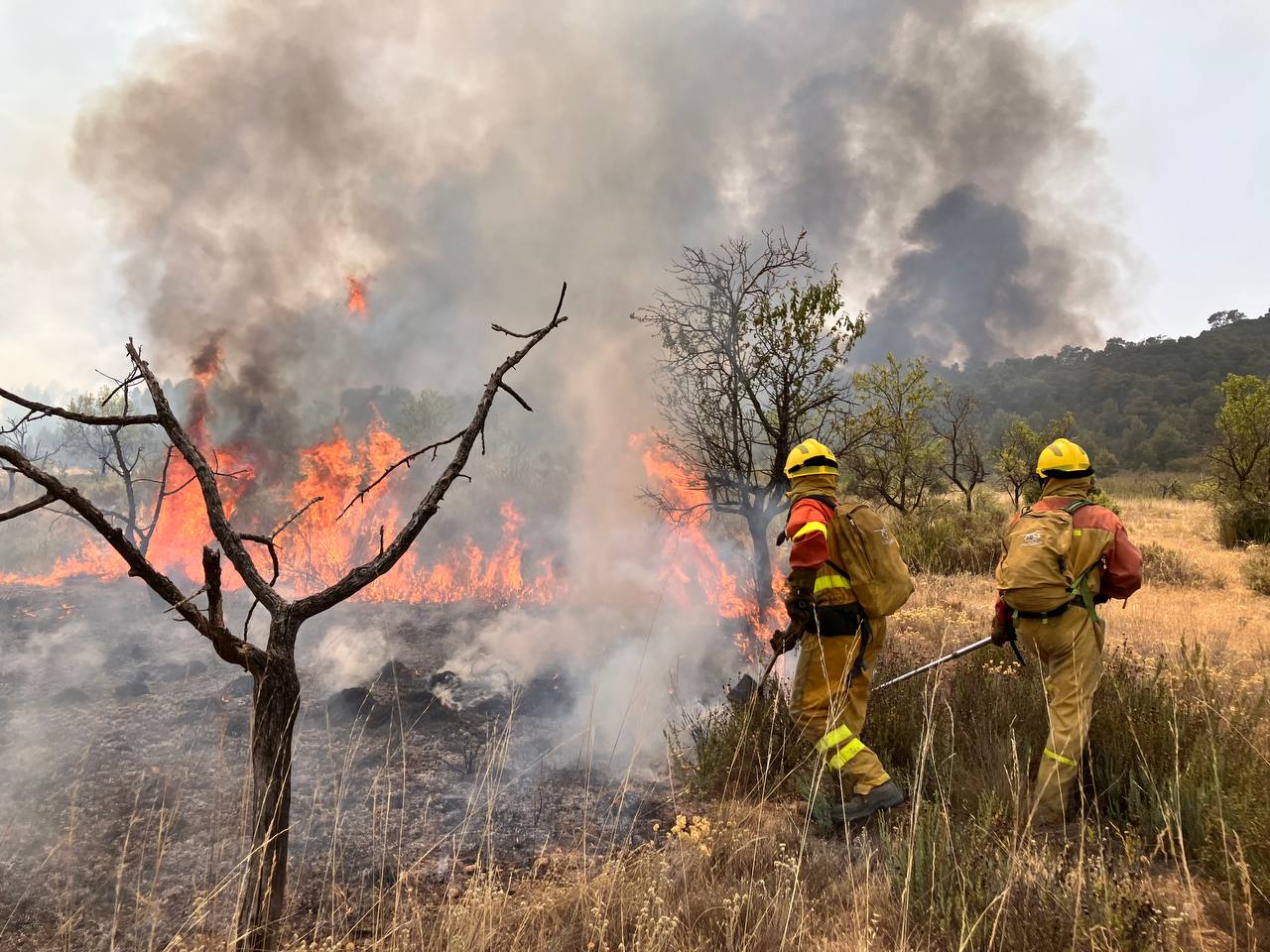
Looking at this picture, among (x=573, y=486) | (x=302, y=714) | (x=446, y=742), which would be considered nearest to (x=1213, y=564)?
(x=573, y=486)

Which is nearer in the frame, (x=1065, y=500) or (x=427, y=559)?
(x=1065, y=500)

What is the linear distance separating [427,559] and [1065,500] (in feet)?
42.3

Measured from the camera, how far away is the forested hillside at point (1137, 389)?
48438 millimetres

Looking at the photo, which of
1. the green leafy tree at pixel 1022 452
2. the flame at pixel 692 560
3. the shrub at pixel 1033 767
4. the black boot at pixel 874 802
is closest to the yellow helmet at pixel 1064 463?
the shrub at pixel 1033 767

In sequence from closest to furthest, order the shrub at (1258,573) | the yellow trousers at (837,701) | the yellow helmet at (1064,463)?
the yellow trousers at (837,701) → the yellow helmet at (1064,463) → the shrub at (1258,573)

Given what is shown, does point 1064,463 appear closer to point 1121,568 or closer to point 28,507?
point 1121,568

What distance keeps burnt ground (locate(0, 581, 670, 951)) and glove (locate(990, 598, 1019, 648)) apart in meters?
2.83

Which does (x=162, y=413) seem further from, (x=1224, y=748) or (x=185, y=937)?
(x=1224, y=748)

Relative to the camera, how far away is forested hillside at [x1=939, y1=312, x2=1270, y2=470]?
159 feet

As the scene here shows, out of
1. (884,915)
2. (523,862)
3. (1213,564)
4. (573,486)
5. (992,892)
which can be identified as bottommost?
(523,862)

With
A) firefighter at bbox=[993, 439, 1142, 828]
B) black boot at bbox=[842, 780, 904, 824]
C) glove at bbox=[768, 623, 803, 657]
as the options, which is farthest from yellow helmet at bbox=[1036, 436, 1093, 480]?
black boot at bbox=[842, 780, 904, 824]

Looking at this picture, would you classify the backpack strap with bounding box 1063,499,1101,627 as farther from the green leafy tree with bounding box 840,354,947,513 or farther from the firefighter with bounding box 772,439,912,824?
the green leafy tree with bounding box 840,354,947,513

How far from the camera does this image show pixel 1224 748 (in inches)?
139

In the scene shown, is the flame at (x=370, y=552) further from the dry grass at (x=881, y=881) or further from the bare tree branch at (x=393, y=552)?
the bare tree branch at (x=393, y=552)
